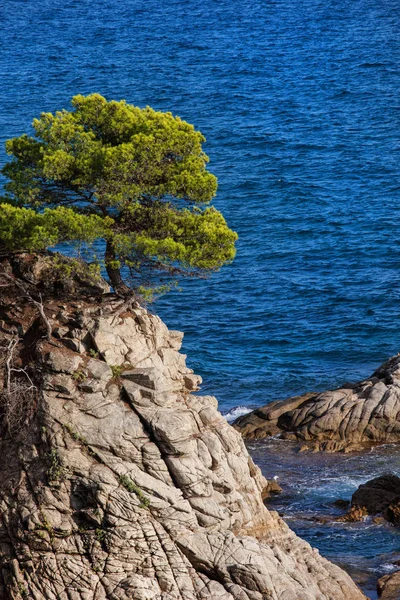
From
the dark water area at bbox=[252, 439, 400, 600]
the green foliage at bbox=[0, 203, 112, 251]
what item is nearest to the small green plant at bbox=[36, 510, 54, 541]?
the green foliage at bbox=[0, 203, 112, 251]

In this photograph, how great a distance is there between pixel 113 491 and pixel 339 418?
Result: 27.6 m

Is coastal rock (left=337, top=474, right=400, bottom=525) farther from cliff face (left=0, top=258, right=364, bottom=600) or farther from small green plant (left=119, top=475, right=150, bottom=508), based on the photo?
small green plant (left=119, top=475, right=150, bottom=508)

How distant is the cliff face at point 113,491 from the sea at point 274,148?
11.1m

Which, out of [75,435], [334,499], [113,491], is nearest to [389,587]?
[334,499]

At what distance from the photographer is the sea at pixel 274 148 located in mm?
75125

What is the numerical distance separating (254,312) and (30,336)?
133 ft

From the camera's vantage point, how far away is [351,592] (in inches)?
1681

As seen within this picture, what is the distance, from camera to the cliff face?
38812 millimetres

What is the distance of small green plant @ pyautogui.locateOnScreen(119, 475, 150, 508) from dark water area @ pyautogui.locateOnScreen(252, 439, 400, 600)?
12858 mm

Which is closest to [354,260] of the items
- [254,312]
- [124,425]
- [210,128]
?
[254,312]

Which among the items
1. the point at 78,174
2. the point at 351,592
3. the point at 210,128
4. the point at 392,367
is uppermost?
the point at 210,128

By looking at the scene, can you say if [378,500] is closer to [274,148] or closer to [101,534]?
[101,534]

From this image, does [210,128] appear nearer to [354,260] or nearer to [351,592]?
[354,260]

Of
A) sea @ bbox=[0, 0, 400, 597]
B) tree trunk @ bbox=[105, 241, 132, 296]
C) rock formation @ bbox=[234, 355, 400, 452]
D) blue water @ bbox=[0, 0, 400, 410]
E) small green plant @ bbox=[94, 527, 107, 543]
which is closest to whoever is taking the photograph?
small green plant @ bbox=[94, 527, 107, 543]
